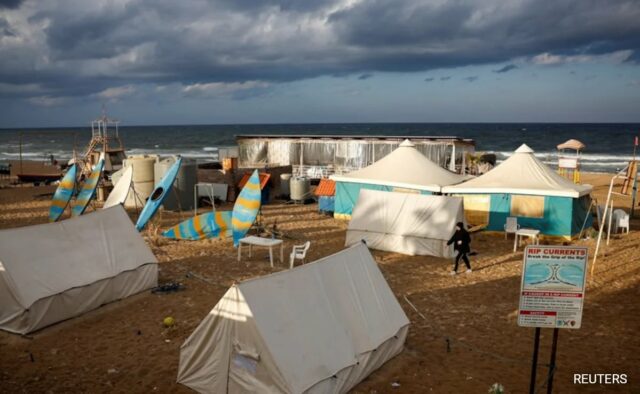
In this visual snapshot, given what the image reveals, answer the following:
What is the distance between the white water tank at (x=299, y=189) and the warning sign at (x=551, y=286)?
18.3m

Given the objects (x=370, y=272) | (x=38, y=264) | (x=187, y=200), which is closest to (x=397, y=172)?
(x=187, y=200)

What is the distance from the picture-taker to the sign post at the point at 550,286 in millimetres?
5156

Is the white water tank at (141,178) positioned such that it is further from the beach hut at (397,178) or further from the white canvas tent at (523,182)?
the white canvas tent at (523,182)

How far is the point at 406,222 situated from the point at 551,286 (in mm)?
9354

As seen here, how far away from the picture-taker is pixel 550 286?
17.0 feet

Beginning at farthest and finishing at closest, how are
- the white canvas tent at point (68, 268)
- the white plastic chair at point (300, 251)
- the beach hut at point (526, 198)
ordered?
the beach hut at point (526, 198)
the white plastic chair at point (300, 251)
the white canvas tent at point (68, 268)

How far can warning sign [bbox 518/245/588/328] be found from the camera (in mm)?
5156

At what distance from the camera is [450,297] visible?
1088 centimetres

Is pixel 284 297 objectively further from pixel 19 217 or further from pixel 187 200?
pixel 19 217

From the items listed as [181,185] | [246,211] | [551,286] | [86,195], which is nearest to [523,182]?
[246,211]

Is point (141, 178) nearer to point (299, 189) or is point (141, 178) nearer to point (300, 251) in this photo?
point (299, 189)

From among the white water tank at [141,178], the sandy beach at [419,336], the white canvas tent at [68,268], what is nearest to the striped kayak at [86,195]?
the white water tank at [141,178]

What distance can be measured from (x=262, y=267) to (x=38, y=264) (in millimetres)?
5467

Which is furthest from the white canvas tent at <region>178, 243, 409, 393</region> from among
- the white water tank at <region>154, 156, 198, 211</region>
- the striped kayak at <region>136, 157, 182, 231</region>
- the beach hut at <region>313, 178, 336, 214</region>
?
the white water tank at <region>154, 156, 198, 211</region>
